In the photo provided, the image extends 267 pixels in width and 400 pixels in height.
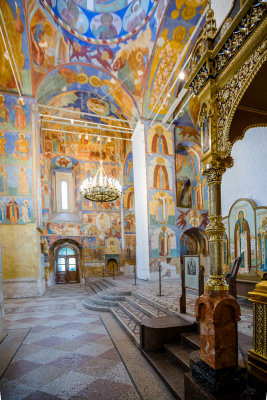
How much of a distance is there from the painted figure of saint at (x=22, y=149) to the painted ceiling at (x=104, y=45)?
234cm

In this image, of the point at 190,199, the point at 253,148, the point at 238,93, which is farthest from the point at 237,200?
the point at 190,199

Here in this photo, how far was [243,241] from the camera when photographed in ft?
20.9

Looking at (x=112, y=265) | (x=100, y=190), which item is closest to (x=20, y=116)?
(x=100, y=190)

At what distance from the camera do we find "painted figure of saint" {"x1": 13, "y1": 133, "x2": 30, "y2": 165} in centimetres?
1062

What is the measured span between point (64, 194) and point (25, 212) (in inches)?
280

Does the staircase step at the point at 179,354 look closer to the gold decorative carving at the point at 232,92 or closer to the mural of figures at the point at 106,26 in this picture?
the gold decorative carving at the point at 232,92

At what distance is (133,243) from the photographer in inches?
690

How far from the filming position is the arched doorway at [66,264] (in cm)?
1686

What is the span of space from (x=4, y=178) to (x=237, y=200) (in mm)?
9489

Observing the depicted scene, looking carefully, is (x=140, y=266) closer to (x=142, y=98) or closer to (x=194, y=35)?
(x=142, y=98)

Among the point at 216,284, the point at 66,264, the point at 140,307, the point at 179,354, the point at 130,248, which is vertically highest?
the point at 216,284

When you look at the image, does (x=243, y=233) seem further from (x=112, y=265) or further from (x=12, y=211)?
(x=112, y=265)

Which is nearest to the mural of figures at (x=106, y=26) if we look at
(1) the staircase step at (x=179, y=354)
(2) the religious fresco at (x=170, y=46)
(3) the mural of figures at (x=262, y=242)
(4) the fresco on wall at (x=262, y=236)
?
(2) the religious fresco at (x=170, y=46)

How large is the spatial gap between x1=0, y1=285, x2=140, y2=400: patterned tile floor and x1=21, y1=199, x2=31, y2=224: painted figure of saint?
4475 mm
